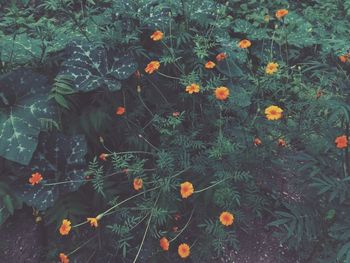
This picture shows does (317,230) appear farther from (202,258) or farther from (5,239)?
(5,239)

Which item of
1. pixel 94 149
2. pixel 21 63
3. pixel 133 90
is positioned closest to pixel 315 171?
pixel 133 90

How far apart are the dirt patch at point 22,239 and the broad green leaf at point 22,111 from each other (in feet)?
1.72

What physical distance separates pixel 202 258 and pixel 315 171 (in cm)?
74

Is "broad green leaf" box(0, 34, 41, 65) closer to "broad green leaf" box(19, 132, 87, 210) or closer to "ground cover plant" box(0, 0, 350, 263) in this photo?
"ground cover plant" box(0, 0, 350, 263)

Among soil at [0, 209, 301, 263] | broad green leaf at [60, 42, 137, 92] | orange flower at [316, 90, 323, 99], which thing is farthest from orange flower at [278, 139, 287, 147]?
broad green leaf at [60, 42, 137, 92]

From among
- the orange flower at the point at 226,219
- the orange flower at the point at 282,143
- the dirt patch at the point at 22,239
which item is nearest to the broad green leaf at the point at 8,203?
the dirt patch at the point at 22,239

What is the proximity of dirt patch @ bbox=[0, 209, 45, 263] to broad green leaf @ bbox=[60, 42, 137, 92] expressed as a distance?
88 cm

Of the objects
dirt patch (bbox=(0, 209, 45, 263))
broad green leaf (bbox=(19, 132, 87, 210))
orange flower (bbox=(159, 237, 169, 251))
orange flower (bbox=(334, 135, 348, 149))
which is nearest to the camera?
orange flower (bbox=(334, 135, 348, 149))

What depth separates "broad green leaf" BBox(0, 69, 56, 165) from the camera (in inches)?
79.0

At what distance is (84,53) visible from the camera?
221 centimetres

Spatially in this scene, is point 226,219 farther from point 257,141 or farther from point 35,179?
point 35,179

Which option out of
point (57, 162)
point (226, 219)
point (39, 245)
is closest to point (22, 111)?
point (57, 162)

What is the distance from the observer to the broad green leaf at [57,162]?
2057mm

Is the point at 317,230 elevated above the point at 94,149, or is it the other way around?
the point at 317,230
